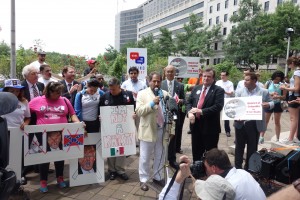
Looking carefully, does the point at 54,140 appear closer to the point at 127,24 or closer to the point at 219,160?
the point at 219,160

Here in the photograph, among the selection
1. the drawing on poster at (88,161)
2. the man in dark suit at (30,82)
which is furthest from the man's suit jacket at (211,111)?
the man in dark suit at (30,82)

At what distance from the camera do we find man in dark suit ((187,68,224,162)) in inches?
161

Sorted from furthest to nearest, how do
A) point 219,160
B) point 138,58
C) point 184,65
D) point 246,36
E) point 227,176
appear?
point 246,36, point 184,65, point 138,58, point 219,160, point 227,176

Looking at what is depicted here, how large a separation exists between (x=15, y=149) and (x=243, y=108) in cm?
356

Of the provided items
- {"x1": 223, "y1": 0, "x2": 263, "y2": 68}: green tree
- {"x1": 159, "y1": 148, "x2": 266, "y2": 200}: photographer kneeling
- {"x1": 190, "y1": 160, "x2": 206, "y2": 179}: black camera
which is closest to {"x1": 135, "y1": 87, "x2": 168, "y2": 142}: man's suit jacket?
{"x1": 190, "y1": 160, "x2": 206, "y2": 179}: black camera

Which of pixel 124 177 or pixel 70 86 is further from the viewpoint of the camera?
pixel 70 86

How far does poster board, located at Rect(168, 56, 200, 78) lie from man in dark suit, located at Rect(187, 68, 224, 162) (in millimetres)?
3711

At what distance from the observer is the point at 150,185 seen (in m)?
4.05

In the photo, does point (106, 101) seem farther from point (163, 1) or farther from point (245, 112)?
point (163, 1)

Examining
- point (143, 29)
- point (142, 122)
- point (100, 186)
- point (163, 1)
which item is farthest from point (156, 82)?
point (143, 29)

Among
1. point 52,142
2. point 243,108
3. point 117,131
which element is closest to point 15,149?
point 52,142

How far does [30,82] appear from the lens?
454 cm

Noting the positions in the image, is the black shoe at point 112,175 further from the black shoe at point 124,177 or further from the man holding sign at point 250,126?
the man holding sign at point 250,126

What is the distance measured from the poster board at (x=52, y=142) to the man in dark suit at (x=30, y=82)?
3.49 ft
